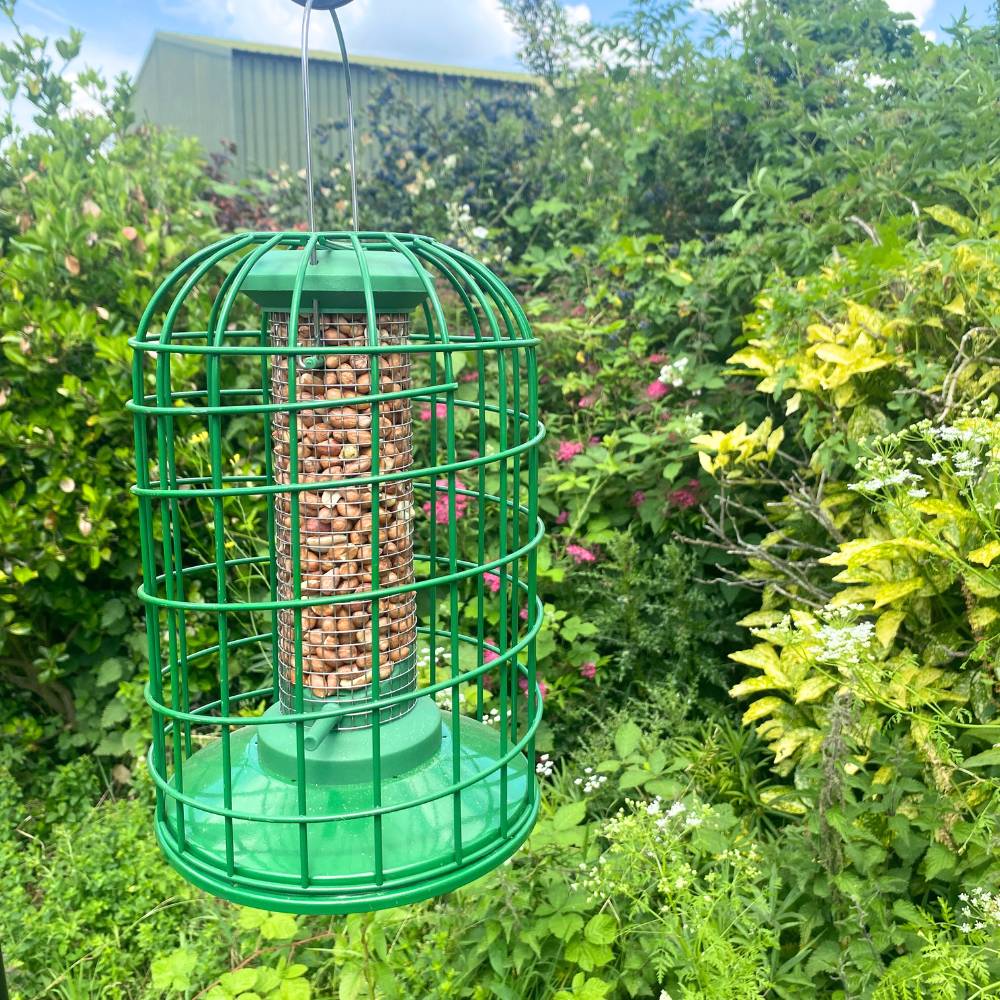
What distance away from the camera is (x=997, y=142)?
12.6ft

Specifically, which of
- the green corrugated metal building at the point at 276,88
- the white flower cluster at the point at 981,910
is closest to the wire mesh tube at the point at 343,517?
the white flower cluster at the point at 981,910

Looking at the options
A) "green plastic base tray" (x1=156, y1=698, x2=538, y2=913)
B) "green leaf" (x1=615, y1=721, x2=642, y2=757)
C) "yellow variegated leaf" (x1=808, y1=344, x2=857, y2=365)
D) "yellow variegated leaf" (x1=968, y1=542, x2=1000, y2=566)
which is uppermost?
"yellow variegated leaf" (x1=808, y1=344, x2=857, y2=365)

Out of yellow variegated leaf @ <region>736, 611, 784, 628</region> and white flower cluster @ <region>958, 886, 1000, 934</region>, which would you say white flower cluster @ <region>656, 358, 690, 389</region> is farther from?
white flower cluster @ <region>958, 886, 1000, 934</region>

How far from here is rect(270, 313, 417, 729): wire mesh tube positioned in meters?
1.66

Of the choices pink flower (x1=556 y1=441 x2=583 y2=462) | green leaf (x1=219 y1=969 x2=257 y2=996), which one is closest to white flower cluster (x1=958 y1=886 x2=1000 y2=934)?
green leaf (x1=219 y1=969 x2=257 y2=996)

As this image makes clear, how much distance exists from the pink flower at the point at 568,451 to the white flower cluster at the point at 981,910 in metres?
2.45

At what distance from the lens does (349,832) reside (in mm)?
1543

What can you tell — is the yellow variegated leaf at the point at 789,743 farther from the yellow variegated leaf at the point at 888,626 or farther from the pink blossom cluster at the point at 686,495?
the pink blossom cluster at the point at 686,495

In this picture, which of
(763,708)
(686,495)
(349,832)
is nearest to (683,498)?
(686,495)

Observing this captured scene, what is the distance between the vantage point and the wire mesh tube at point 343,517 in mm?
1662

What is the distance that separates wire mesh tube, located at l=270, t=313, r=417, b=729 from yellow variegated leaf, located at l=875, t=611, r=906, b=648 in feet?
5.15

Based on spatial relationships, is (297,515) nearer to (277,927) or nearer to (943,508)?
(277,927)

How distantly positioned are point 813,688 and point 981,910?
0.88 meters

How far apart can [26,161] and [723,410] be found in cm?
392
